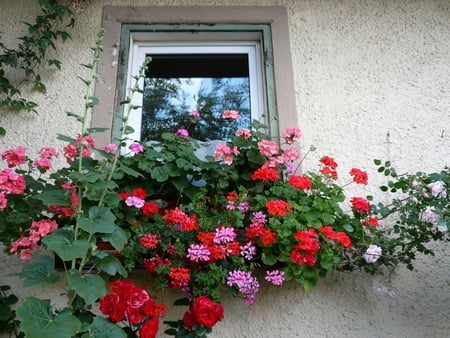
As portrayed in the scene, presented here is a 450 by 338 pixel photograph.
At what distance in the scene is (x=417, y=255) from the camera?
6.51 feet

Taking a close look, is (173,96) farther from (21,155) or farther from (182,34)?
(21,155)

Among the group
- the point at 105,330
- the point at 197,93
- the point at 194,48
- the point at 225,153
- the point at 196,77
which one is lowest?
the point at 105,330

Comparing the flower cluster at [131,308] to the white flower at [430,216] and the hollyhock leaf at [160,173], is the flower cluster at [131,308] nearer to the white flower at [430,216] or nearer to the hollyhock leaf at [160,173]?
the hollyhock leaf at [160,173]

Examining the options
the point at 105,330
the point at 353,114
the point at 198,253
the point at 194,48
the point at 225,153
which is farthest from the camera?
the point at 194,48

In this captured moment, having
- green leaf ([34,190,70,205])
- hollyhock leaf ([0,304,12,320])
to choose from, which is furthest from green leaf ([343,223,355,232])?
hollyhock leaf ([0,304,12,320])

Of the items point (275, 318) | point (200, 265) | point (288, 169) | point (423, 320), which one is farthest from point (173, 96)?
point (423, 320)

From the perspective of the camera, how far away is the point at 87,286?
1276 mm

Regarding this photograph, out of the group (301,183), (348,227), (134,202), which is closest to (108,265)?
(134,202)

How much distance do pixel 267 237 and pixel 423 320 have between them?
0.88 meters

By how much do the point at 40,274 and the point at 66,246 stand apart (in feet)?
0.56

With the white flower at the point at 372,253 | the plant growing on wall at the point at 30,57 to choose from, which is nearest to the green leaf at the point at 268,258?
the white flower at the point at 372,253

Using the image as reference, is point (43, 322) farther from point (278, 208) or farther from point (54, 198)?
point (278, 208)

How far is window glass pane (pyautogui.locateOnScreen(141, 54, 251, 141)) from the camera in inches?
98.9

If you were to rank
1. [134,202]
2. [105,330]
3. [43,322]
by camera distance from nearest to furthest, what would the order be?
[43,322] → [105,330] → [134,202]
